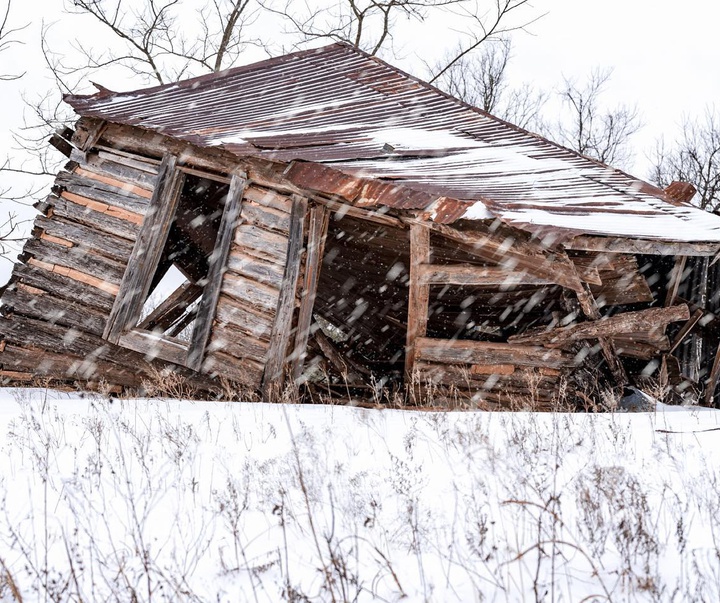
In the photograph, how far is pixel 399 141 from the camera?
8.31m

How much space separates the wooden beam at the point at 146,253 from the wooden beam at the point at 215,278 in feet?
2.50

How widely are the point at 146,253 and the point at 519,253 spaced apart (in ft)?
13.1

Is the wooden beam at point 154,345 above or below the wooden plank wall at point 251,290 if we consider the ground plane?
below

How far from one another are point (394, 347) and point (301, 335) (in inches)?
136

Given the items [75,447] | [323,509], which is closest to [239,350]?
[75,447]

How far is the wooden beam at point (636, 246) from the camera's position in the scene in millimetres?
6055

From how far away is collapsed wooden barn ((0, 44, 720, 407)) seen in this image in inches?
254

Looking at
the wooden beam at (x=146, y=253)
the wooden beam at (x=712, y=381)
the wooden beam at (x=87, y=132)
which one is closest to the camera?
the wooden beam at (x=146, y=253)

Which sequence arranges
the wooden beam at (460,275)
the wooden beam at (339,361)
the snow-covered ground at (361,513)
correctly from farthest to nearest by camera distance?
the wooden beam at (339,361)
the wooden beam at (460,275)
the snow-covered ground at (361,513)

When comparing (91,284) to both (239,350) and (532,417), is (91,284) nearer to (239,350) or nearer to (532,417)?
(239,350)

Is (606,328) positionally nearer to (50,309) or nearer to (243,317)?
(243,317)

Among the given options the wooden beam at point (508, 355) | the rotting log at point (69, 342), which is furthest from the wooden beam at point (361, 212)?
the rotting log at point (69, 342)

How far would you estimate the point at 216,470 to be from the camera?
4.10m

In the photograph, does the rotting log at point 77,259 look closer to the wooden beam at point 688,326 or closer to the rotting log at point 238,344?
the rotting log at point 238,344
